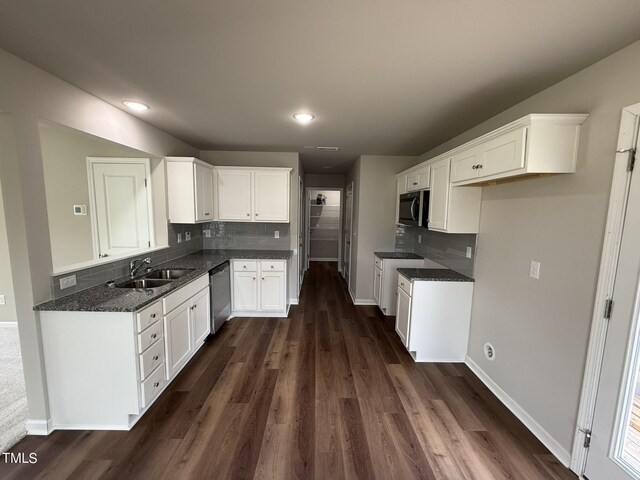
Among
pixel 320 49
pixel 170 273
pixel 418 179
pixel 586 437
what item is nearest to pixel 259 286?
pixel 170 273

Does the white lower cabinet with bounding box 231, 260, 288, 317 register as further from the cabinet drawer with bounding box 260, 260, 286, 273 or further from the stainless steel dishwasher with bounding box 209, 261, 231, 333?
the stainless steel dishwasher with bounding box 209, 261, 231, 333

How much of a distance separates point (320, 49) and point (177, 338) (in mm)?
2495

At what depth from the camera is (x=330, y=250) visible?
8.20 meters

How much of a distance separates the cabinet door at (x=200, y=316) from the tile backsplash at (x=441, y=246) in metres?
2.83

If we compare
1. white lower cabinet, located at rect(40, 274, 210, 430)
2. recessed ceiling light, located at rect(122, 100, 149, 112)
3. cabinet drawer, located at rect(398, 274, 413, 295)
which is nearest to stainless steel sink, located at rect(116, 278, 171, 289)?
white lower cabinet, located at rect(40, 274, 210, 430)

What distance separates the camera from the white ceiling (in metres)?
1.19

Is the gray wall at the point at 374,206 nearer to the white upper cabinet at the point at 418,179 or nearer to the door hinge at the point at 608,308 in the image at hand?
the white upper cabinet at the point at 418,179

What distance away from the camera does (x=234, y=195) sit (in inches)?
152

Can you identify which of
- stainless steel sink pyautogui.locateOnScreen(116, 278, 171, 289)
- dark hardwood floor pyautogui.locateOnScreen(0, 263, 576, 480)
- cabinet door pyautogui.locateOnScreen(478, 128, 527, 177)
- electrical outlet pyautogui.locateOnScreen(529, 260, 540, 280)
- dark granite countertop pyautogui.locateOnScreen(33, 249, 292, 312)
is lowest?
dark hardwood floor pyautogui.locateOnScreen(0, 263, 576, 480)

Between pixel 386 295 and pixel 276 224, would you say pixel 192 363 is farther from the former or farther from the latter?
pixel 386 295

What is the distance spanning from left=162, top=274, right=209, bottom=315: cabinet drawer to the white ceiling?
162 cm

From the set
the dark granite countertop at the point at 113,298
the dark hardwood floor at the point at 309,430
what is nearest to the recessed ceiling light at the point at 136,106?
the dark granite countertop at the point at 113,298

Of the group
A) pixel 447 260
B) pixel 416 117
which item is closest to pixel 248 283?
pixel 447 260

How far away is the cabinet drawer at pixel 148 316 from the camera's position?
1886 millimetres
